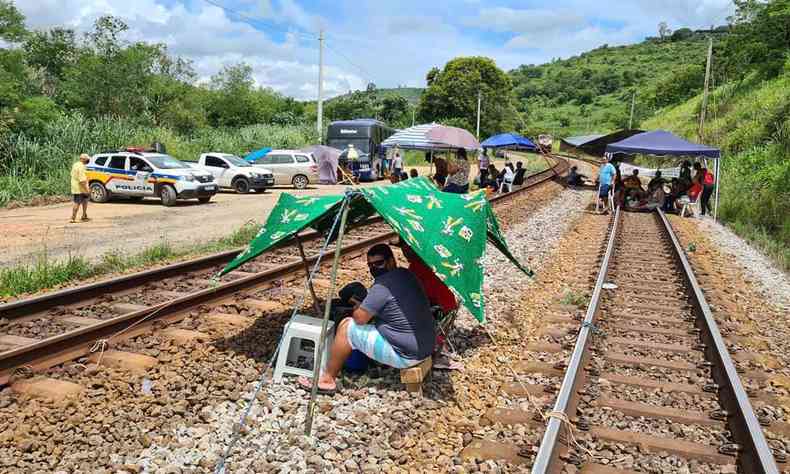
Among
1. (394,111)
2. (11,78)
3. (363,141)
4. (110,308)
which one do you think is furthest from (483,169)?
(394,111)

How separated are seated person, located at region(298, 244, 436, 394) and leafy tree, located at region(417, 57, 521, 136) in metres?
61.6

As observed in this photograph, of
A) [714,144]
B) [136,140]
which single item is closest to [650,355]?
[136,140]

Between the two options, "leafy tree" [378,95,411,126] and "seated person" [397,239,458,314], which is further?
"leafy tree" [378,95,411,126]

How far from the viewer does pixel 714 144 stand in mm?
31656

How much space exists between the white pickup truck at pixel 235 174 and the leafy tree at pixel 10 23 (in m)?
9.10

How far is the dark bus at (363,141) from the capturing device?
99.1ft

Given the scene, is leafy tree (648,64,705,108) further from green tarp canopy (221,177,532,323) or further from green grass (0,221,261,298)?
green tarp canopy (221,177,532,323)

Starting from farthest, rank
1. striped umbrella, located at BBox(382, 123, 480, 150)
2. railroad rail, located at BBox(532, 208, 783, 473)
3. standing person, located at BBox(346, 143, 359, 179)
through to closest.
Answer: standing person, located at BBox(346, 143, 359, 179) < striped umbrella, located at BBox(382, 123, 480, 150) < railroad rail, located at BBox(532, 208, 783, 473)

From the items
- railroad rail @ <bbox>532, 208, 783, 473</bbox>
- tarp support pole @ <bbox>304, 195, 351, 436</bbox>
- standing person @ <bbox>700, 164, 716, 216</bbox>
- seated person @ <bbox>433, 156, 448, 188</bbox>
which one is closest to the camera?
railroad rail @ <bbox>532, 208, 783, 473</bbox>

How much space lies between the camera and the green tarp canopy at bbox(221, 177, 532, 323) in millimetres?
4984

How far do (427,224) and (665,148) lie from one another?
1666 cm

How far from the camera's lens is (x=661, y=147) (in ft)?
64.5

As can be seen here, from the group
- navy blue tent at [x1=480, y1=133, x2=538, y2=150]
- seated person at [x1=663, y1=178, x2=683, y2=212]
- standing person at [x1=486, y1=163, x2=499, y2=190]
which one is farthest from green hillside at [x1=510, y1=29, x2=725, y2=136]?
seated person at [x1=663, y1=178, x2=683, y2=212]

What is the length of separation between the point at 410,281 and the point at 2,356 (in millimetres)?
3487
